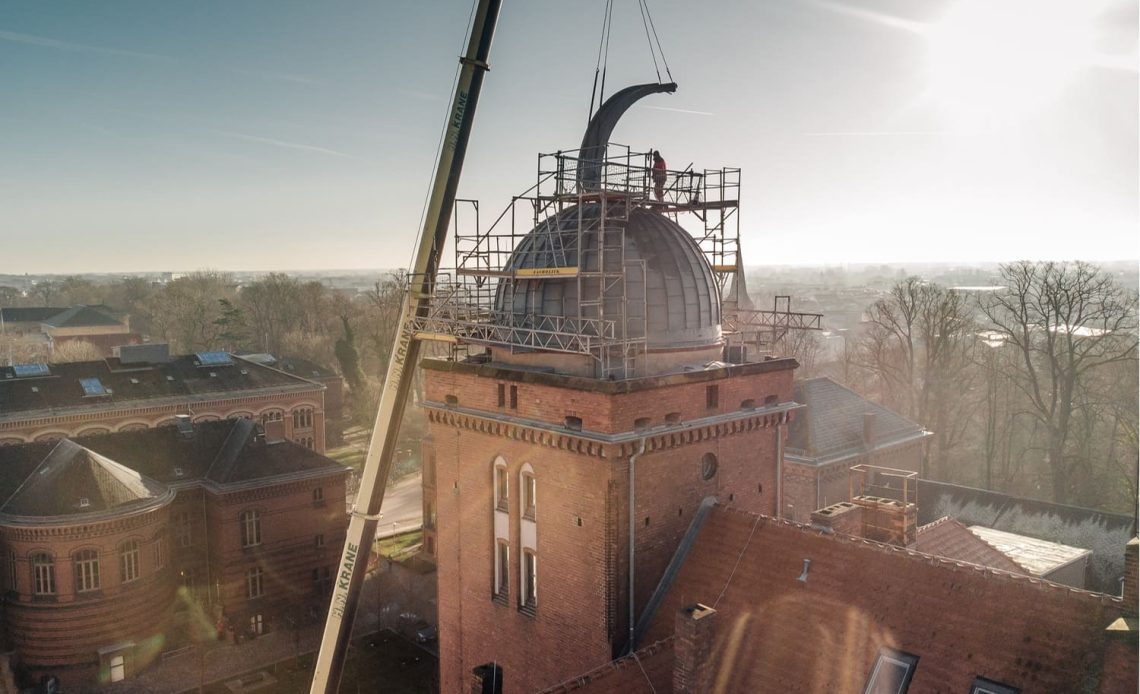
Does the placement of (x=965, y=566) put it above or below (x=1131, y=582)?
below

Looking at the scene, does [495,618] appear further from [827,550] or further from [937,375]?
[937,375]

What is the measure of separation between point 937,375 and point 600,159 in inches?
1610

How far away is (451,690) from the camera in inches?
742

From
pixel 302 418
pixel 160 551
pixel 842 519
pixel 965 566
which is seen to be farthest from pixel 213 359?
pixel 965 566

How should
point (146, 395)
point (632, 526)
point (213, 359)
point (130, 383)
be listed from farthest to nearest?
point (213, 359) → point (130, 383) → point (146, 395) → point (632, 526)

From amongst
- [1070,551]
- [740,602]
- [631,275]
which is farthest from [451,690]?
[1070,551]

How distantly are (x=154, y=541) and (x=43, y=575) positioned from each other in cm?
401

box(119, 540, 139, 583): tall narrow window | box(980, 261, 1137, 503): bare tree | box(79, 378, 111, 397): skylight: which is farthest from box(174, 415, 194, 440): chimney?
box(980, 261, 1137, 503): bare tree

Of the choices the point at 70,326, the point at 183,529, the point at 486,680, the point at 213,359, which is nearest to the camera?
the point at 486,680

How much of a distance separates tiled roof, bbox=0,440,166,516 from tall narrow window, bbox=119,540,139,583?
5.78 feet

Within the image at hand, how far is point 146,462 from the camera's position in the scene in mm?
36375

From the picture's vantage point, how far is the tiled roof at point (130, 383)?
43.8m

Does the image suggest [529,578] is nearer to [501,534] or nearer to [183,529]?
[501,534]

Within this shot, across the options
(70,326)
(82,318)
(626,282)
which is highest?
(626,282)
